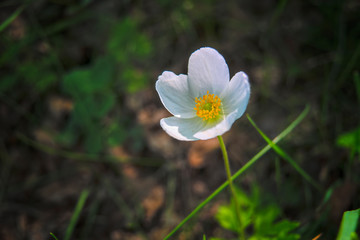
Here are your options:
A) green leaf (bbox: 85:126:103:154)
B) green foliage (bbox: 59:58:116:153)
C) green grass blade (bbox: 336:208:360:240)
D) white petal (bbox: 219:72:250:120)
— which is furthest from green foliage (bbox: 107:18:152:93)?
green grass blade (bbox: 336:208:360:240)

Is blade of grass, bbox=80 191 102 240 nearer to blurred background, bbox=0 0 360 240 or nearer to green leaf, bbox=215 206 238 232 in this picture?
blurred background, bbox=0 0 360 240

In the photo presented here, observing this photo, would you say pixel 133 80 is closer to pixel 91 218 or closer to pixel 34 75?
pixel 34 75

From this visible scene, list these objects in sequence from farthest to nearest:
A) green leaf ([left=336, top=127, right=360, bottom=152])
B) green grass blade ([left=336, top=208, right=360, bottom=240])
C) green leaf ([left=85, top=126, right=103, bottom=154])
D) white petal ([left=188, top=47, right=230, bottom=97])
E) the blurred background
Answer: green leaf ([left=85, top=126, right=103, bottom=154])
the blurred background
green leaf ([left=336, top=127, right=360, bottom=152])
white petal ([left=188, top=47, right=230, bottom=97])
green grass blade ([left=336, top=208, right=360, bottom=240])

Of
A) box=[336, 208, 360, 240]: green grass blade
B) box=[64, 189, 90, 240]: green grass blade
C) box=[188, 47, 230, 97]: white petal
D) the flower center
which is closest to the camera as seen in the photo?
box=[336, 208, 360, 240]: green grass blade

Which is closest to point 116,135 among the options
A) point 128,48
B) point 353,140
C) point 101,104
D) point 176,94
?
point 101,104

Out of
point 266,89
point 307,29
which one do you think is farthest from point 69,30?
point 307,29

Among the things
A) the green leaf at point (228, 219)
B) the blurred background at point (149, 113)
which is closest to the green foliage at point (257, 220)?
the green leaf at point (228, 219)
